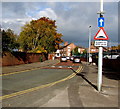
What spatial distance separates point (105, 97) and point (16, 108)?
3.57m

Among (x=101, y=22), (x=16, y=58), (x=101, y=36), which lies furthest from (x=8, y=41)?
(x=101, y=36)

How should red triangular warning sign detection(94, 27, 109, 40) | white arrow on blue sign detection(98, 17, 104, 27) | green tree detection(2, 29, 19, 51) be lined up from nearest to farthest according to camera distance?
red triangular warning sign detection(94, 27, 109, 40)
white arrow on blue sign detection(98, 17, 104, 27)
green tree detection(2, 29, 19, 51)

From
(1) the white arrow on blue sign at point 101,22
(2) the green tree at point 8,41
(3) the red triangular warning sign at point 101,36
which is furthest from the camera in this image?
(2) the green tree at point 8,41

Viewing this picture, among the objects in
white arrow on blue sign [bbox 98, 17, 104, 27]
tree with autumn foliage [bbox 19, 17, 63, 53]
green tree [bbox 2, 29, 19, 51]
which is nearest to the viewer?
white arrow on blue sign [bbox 98, 17, 104, 27]

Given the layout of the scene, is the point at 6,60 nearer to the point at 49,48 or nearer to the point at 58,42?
the point at 49,48

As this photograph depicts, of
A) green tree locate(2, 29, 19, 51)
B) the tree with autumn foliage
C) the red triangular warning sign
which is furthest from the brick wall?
the red triangular warning sign

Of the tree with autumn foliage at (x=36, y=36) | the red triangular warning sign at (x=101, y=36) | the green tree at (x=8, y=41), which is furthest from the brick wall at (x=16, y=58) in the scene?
the red triangular warning sign at (x=101, y=36)

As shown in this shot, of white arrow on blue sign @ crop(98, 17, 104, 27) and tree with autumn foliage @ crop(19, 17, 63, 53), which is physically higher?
tree with autumn foliage @ crop(19, 17, 63, 53)

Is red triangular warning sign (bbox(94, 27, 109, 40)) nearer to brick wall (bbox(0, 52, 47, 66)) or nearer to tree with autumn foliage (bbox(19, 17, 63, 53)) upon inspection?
brick wall (bbox(0, 52, 47, 66))

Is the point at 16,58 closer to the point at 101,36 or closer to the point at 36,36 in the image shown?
the point at 36,36

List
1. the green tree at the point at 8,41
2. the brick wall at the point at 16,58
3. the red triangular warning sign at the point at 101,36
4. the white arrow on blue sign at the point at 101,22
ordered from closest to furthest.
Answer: the red triangular warning sign at the point at 101,36, the white arrow on blue sign at the point at 101,22, the green tree at the point at 8,41, the brick wall at the point at 16,58

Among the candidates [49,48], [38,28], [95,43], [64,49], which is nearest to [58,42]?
[49,48]

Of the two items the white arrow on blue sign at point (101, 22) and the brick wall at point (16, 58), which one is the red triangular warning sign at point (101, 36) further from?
the brick wall at point (16, 58)

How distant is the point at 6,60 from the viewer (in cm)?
2222
